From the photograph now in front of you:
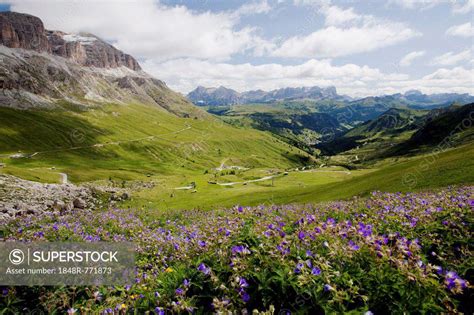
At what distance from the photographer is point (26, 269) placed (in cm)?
902

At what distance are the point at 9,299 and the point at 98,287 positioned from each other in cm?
209

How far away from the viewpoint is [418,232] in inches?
341

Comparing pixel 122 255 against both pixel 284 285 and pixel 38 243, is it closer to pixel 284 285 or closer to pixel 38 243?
pixel 38 243

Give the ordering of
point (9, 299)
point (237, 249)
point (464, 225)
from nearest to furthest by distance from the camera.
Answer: point (237, 249) < point (9, 299) < point (464, 225)

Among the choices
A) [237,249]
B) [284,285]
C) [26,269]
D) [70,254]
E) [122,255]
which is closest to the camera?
[284,285]

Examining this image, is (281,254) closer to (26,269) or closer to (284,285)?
(284,285)

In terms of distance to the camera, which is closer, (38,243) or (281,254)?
(281,254)

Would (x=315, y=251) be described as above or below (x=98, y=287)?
above

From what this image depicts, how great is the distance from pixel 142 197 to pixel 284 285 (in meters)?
72.2

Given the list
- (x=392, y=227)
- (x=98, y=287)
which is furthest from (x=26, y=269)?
(x=392, y=227)

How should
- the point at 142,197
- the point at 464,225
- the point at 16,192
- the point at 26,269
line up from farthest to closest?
1. the point at 142,197
2. the point at 16,192
3. the point at 26,269
4. the point at 464,225

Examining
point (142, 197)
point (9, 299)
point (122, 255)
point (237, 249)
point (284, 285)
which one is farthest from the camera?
point (142, 197)

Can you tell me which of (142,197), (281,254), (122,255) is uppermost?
(281,254)

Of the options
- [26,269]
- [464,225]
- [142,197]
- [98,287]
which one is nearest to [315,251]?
[464,225]
